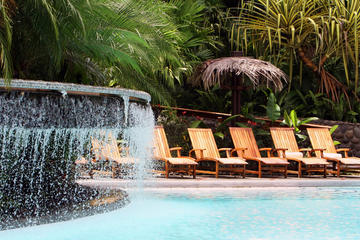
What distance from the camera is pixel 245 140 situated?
13523 mm

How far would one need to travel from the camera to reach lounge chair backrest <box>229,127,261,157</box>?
13383 mm

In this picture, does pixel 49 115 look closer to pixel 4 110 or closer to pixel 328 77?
pixel 4 110

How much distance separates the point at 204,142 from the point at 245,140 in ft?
3.42

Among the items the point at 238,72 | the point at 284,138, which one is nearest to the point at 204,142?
the point at 238,72

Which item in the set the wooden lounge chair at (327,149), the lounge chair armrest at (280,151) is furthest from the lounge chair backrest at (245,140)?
the wooden lounge chair at (327,149)

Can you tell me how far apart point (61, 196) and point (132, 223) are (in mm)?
1121

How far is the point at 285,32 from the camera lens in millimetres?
16203

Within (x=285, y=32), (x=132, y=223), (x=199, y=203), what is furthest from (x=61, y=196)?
(x=285, y=32)

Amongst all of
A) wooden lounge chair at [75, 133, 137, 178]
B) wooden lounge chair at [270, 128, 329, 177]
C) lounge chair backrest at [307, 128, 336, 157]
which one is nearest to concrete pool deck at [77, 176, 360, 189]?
wooden lounge chair at [75, 133, 137, 178]

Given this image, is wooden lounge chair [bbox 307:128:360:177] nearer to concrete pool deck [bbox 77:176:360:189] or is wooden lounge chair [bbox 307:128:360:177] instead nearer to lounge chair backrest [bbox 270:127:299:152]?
lounge chair backrest [bbox 270:127:299:152]

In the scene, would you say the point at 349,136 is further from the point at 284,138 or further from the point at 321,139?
the point at 284,138

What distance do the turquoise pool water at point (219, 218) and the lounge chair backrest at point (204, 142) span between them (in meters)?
2.23

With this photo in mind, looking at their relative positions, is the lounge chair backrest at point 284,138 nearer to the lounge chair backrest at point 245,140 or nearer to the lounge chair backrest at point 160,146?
the lounge chair backrest at point 245,140

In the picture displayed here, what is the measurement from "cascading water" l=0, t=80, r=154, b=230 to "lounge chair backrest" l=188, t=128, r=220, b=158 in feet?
15.2
